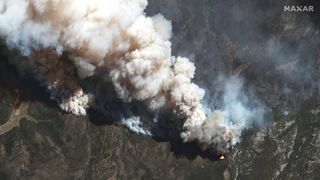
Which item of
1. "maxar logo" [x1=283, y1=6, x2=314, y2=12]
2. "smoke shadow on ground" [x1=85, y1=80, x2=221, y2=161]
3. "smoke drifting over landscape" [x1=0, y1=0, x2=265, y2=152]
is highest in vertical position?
"maxar logo" [x1=283, y1=6, x2=314, y2=12]

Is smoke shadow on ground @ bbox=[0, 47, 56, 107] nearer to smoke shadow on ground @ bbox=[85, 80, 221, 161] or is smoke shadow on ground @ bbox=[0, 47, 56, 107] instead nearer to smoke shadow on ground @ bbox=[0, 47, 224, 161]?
smoke shadow on ground @ bbox=[0, 47, 224, 161]

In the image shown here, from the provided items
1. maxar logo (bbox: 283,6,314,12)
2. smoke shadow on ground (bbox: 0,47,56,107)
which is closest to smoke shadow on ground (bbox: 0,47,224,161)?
smoke shadow on ground (bbox: 0,47,56,107)

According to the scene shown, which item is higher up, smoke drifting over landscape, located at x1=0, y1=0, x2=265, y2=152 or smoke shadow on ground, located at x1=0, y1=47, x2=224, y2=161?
smoke drifting over landscape, located at x1=0, y1=0, x2=265, y2=152

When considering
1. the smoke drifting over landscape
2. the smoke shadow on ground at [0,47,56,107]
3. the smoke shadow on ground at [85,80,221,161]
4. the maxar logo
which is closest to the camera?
the smoke drifting over landscape

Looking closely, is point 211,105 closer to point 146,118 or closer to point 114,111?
point 146,118

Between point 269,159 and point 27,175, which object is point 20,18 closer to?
point 27,175

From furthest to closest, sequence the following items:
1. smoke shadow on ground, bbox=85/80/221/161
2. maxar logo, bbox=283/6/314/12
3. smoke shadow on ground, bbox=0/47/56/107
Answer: maxar logo, bbox=283/6/314/12 < smoke shadow on ground, bbox=85/80/221/161 < smoke shadow on ground, bbox=0/47/56/107

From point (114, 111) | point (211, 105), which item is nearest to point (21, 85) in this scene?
point (114, 111)
